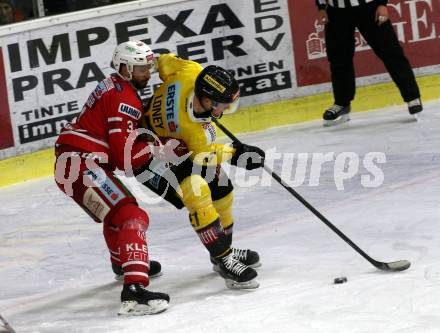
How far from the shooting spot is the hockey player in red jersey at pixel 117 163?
15.6 feet

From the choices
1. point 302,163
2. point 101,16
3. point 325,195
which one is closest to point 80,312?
point 325,195

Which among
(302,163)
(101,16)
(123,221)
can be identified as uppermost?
(101,16)

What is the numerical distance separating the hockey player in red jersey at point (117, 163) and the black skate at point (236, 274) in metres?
0.34

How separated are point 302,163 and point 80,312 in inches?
104

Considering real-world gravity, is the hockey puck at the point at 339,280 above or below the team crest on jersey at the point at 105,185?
below

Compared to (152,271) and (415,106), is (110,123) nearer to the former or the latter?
(152,271)

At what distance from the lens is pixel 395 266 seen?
491 cm

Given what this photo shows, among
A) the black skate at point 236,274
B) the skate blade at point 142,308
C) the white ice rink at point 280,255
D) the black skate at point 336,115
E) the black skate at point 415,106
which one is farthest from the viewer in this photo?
the black skate at point 336,115

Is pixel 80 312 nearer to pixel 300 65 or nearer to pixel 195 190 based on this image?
pixel 195 190

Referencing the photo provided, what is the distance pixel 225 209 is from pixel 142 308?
0.77m

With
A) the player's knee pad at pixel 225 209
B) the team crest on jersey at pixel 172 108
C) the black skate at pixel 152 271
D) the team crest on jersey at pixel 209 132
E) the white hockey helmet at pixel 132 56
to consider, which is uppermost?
the white hockey helmet at pixel 132 56

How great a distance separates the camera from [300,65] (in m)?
8.34

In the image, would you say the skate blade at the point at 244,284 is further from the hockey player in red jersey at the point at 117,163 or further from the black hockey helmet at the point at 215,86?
the black hockey helmet at the point at 215,86

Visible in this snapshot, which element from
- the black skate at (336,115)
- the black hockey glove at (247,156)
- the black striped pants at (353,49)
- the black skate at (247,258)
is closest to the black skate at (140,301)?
the black skate at (247,258)
